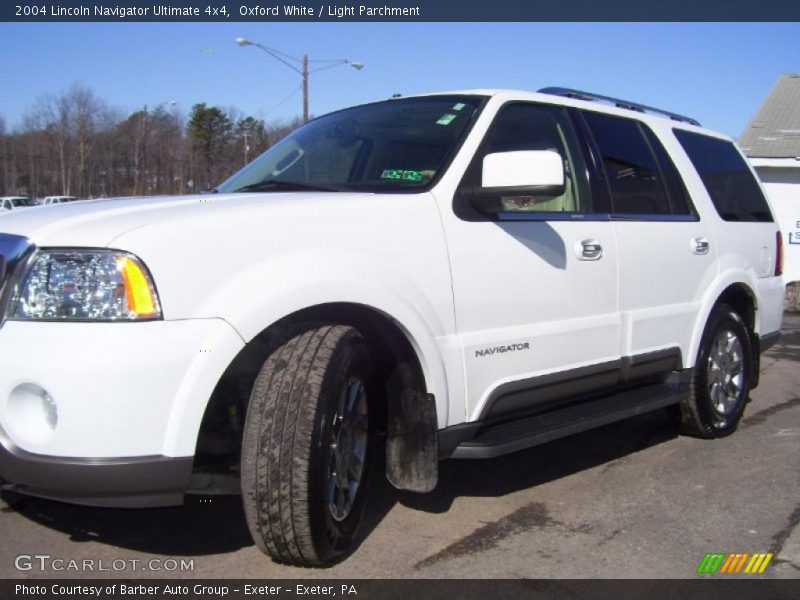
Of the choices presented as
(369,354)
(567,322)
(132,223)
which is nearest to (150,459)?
(132,223)

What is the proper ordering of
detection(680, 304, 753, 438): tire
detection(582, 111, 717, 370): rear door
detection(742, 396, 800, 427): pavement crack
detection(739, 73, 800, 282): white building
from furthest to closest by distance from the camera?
detection(739, 73, 800, 282): white building → detection(742, 396, 800, 427): pavement crack → detection(680, 304, 753, 438): tire → detection(582, 111, 717, 370): rear door

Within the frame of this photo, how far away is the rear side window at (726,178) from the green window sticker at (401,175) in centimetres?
233

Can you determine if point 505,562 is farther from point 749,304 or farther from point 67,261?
point 749,304

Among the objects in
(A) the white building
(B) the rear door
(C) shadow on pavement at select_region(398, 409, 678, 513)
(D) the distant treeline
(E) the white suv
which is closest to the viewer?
(E) the white suv

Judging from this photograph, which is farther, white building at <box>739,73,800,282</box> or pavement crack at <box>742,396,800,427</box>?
white building at <box>739,73,800,282</box>

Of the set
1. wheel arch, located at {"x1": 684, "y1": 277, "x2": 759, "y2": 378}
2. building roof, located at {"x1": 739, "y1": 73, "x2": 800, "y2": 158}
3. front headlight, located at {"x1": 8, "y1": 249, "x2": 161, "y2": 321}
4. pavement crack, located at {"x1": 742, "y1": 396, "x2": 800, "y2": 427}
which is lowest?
pavement crack, located at {"x1": 742, "y1": 396, "x2": 800, "y2": 427}

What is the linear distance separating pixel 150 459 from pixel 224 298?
1.83ft

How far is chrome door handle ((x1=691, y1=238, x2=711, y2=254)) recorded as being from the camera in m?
4.75

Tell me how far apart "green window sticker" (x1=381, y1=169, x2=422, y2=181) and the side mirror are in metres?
0.30

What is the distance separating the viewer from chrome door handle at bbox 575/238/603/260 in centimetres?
387

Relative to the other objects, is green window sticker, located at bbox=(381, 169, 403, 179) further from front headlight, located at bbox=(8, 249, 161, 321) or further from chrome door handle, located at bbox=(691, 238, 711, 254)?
chrome door handle, located at bbox=(691, 238, 711, 254)

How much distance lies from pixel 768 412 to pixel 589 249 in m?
2.92
